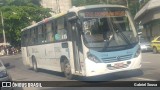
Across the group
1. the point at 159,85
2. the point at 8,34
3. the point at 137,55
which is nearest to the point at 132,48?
the point at 137,55

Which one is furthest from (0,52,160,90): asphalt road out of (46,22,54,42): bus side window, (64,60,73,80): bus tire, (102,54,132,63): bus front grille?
(46,22,54,42): bus side window

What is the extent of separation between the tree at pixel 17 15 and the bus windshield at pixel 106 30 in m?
42.0

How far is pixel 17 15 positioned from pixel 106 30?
152ft

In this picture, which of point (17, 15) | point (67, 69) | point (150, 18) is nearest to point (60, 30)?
point (67, 69)

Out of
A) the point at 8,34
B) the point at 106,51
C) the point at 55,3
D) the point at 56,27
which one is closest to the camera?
the point at 106,51

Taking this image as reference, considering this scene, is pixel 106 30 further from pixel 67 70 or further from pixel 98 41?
pixel 67 70

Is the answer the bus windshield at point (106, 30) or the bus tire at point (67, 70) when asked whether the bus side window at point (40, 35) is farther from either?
the bus windshield at point (106, 30)

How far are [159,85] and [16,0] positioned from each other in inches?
2235

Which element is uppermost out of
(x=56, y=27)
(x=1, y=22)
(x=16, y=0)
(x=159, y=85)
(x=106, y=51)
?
(x=16, y=0)

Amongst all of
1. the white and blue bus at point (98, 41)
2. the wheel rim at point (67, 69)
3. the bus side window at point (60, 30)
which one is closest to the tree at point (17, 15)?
the bus side window at point (60, 30)

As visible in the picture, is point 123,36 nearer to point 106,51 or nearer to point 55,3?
point 106,51

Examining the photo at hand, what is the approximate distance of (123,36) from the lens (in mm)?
12492

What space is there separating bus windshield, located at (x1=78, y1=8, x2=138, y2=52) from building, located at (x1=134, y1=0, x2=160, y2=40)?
84.3 ft

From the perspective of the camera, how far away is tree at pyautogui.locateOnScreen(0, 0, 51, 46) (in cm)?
5653
